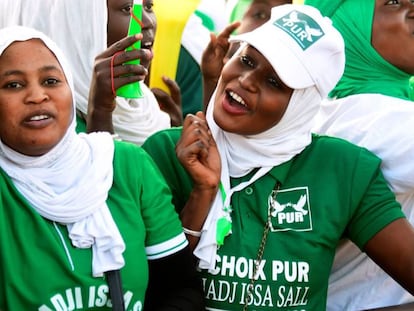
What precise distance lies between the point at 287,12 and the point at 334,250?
2.70 ft

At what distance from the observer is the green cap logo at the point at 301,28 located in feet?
9.00

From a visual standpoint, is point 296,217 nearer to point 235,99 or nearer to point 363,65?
point 235,99

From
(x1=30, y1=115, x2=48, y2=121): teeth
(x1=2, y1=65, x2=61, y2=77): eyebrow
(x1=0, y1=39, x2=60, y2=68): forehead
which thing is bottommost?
(x1=30, y1=115, x2=48, y2=121): teeth

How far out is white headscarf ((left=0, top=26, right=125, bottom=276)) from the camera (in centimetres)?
A: 233

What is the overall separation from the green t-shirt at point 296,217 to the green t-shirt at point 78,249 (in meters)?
0.25

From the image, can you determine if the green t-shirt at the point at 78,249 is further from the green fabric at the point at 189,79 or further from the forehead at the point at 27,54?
the green fabric at the point at 189,79

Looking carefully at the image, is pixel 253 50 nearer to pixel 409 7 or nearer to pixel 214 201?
pixel 214 201

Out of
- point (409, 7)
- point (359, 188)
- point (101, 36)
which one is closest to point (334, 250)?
point (359, 188)

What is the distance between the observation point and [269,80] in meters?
2.75

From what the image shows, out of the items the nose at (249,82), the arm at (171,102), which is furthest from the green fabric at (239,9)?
the nose at (249,82)

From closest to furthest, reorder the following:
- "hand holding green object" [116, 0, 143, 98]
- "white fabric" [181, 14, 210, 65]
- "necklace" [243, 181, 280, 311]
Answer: "necklace" [243, 181, 280, 311] → "hand holding green object" [116, 0, 143, 98] → "white fabric" [181, 14, 210, 65]

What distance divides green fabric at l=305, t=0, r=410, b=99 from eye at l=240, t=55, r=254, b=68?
53cm

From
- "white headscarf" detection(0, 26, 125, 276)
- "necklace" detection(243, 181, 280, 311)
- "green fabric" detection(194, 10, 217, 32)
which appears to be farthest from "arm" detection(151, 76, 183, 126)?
"white headscarf" detection(0, 26, 125, 276)

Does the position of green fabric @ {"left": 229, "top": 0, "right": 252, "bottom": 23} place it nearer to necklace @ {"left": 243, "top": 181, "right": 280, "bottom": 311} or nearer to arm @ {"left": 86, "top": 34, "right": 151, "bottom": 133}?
arm @ {"left": 86, "top": 34, "right": 151, "bottom": 133}
